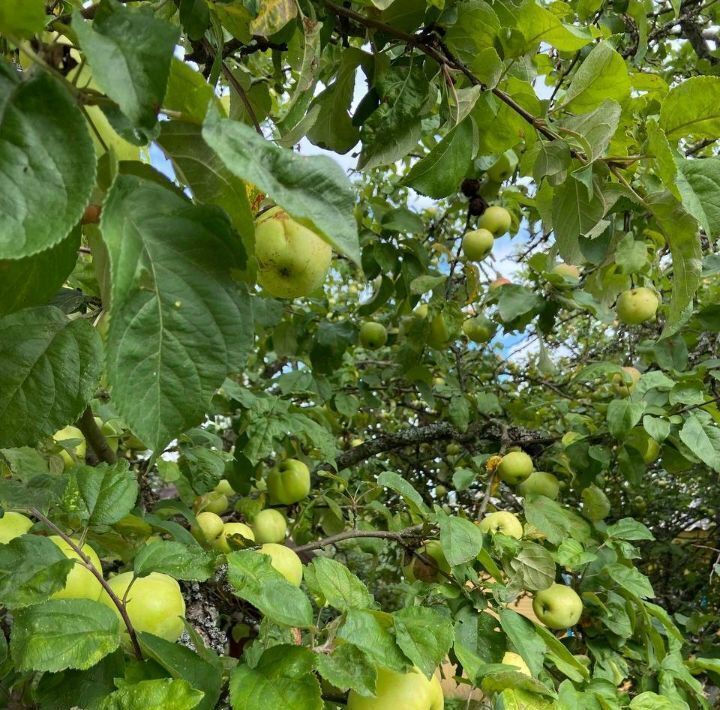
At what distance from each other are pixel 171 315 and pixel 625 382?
2017 millimetres

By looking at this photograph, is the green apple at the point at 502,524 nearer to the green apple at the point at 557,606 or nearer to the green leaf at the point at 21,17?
the green apple at the point at 557,606

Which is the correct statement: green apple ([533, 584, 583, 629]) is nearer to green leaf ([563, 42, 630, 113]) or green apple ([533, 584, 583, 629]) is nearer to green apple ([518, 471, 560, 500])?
green apple ([518, 471, 560, 500])

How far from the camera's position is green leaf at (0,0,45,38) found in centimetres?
44

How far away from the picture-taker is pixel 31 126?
459 millimetres

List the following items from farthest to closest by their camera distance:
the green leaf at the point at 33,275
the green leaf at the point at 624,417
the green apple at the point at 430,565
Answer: the green leaf at the point at 624,417, the green apple at the point at 430,565, the green leaf at the point at 33,275

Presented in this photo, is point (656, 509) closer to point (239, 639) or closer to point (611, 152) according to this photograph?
point (239, 639)

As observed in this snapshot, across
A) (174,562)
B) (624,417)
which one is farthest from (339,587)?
(624,417)

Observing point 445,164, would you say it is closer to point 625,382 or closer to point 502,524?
point 502,524

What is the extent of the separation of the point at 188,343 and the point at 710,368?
2186 mm

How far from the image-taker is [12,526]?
1.02 metres

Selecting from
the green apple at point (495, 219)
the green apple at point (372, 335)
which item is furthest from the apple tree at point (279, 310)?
the green apple at point (372, 335)

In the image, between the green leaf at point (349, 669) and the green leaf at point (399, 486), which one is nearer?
the green leaf at point (349, 669)

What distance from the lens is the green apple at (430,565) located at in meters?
1.43

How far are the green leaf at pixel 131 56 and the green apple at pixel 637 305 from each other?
2.29 meters
